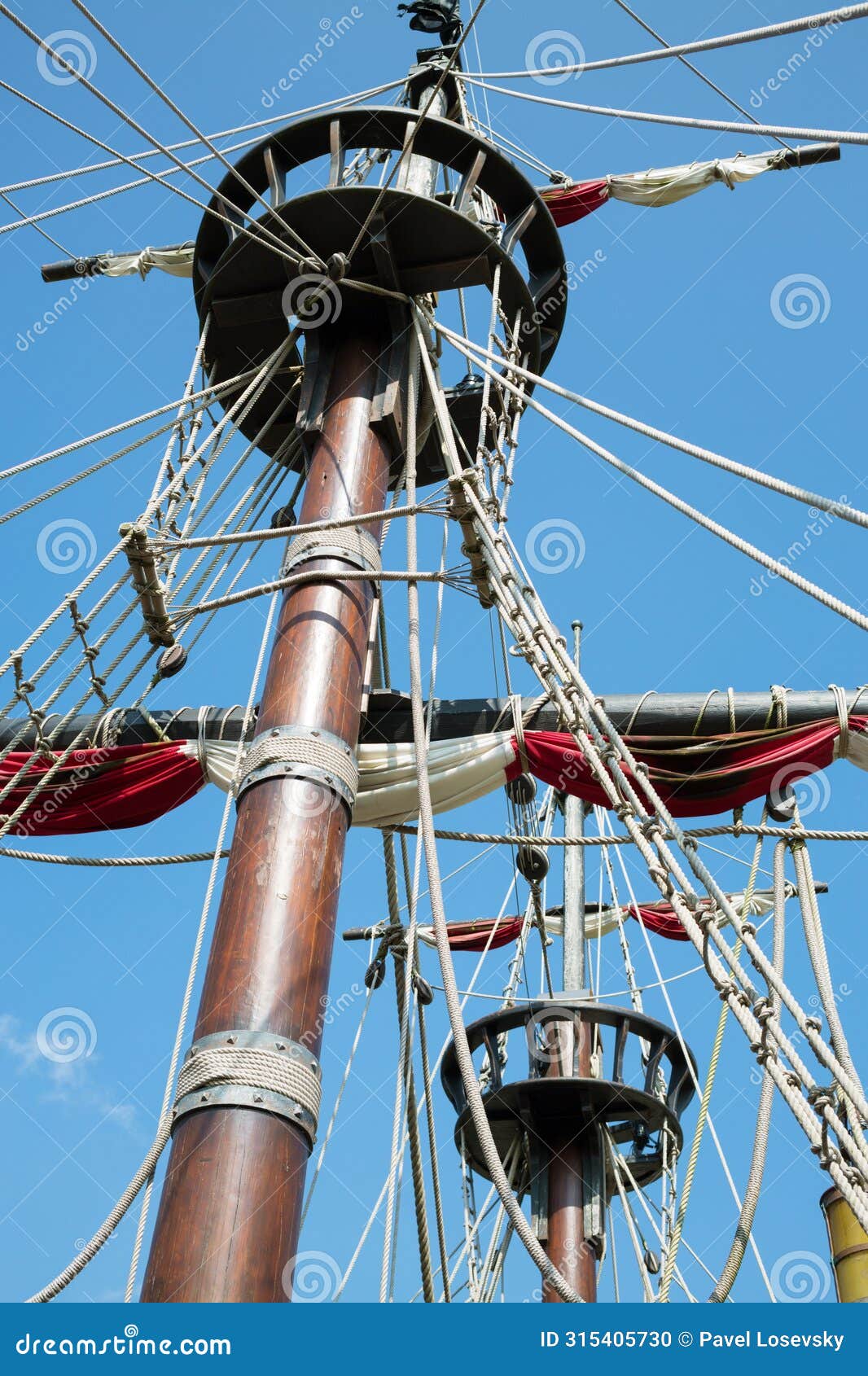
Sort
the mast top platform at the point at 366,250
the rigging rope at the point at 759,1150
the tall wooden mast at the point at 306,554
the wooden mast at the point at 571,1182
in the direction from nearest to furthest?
the tall wooden mast at the point at 306,554, the rigging rope at the point at 759,1150, the mast top platform at the point at 366,250, the wooden mast at the point at 571,1182

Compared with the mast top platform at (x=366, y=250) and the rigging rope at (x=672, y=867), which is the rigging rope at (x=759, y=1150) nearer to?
the rigging rope at (x=672, y=867)

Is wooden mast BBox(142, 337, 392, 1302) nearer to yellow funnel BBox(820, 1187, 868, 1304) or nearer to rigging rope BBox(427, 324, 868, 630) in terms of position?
rigging rope BBox(427, 324, 868, 630)

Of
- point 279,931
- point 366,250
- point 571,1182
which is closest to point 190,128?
point 366,250

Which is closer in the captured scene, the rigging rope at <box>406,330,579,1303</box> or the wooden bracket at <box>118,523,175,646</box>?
the rigging rope at <box>406,330,579,1303</box>

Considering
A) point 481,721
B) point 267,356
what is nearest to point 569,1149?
point 481,721

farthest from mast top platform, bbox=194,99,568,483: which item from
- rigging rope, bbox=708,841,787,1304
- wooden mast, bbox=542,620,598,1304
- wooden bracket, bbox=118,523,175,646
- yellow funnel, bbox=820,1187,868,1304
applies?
yellow funnel, bbox=820,1187,868,1304

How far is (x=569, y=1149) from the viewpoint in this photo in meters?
9.57

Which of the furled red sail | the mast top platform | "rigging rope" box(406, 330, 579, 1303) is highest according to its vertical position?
the mast top platform

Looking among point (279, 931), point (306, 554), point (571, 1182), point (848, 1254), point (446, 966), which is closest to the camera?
point (446, 966)

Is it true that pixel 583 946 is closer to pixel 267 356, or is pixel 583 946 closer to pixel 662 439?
pixel 267 356

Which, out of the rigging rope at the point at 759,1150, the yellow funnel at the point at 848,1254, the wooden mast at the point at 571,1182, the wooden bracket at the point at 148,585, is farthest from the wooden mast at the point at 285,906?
the yellow funnel at the point at 848,1254

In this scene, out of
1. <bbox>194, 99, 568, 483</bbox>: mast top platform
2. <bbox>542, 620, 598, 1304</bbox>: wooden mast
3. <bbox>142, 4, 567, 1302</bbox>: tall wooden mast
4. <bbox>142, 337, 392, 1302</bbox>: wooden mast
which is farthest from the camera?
<bbox>542, 620, 598, 1304</bbox>: wooden mast

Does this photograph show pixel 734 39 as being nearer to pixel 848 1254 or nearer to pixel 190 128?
pixel 190 128

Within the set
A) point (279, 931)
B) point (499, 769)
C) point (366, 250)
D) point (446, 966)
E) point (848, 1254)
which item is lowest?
point (446, 966)
